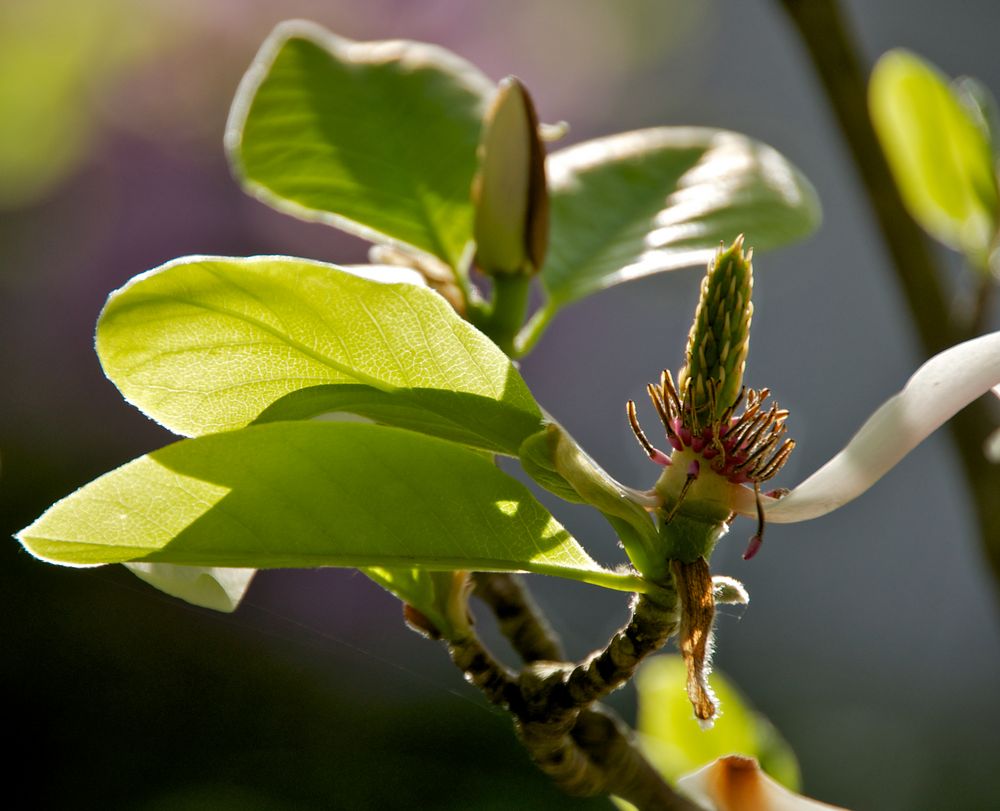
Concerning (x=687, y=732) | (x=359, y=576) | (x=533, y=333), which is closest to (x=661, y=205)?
(x=533, y=333)

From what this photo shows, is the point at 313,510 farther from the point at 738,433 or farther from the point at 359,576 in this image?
the point at 359,576

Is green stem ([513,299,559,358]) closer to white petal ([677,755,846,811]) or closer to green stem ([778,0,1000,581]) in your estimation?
white petal ([677,755,846,811])

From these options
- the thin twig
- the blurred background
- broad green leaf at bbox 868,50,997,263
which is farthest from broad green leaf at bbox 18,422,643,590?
broad green leaf at bbox 868,50,997,263

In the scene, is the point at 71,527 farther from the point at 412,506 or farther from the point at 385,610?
the point at 385,610

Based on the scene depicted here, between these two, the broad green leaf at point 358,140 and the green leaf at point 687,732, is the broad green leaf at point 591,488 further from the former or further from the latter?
the green leaf at point 687,732

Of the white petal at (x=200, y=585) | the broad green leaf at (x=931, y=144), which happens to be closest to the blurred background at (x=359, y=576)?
the broad green leaf at (x=931, y=144)

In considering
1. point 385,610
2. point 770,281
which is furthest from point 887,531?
point 385,610

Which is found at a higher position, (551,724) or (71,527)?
(71,527)
